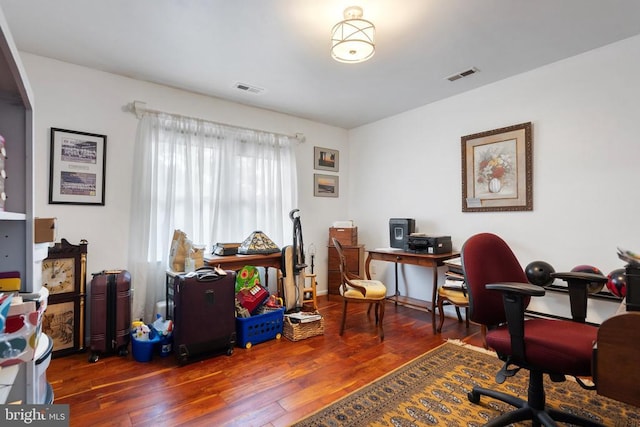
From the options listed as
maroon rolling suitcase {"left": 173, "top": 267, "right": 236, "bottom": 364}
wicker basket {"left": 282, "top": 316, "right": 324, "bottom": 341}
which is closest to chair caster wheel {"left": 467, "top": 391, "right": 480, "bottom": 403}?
wicker basket {"left": 282, "top": 316, "right": 324, "bottom": 341}

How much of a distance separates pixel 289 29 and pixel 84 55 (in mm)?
1798

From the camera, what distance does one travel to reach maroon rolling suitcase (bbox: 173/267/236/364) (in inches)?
94.5

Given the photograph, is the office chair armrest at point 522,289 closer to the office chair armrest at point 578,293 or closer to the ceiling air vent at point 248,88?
the office chair armrest at point 578,293

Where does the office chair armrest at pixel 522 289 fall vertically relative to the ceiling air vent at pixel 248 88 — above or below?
below

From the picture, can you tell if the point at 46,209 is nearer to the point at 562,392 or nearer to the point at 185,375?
the point at 185,375

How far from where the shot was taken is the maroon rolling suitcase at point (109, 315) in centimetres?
247

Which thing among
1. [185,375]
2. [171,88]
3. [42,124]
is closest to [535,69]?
[171,88]

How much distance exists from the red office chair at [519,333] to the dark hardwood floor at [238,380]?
0.89 metres

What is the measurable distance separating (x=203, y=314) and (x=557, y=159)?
3326 millimetres

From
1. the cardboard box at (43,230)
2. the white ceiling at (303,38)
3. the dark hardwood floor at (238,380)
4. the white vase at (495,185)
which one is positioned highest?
the white ceiling at (303,38)

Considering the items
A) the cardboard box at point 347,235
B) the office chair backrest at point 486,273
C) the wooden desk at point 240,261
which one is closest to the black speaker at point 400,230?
the cardboard box at point 347,235

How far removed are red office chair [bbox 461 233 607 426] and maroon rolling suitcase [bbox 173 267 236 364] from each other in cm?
184

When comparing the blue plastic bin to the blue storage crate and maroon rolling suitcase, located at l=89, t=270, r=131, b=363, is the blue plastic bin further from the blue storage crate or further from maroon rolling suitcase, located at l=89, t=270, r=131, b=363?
the blue storage crate

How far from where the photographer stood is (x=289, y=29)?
226 centimetres
